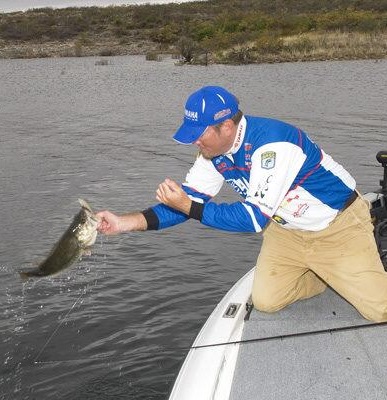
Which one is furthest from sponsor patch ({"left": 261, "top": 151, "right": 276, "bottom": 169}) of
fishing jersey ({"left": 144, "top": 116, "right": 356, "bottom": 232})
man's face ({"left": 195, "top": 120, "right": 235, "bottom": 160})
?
man's face ({"left": 195, "top": 120, "right": 235, "bottom": 160})

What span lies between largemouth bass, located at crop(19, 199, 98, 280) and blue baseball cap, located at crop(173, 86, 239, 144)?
2.86 ft

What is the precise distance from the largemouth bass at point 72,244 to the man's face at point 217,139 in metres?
0.95

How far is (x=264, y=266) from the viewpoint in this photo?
5.15 m

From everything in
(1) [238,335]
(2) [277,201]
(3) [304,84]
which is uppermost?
(2) [277,201]

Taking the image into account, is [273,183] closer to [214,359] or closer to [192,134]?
[192,134]

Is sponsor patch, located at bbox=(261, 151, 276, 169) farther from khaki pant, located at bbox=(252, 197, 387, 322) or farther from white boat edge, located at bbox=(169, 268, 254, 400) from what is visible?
white boat edge, located at bbox=(169, 268, 254, 400)

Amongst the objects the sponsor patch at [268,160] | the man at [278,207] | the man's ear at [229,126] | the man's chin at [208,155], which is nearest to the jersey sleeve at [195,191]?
the man at [278,207]

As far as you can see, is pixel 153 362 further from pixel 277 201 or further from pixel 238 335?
pixel 277 201

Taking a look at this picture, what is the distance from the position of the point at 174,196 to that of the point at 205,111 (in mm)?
632

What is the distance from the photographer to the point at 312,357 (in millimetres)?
4137

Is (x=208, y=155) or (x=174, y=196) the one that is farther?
(x=208, y=155)

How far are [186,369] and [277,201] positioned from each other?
4.29 ft

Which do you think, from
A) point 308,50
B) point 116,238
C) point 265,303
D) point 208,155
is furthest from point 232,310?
point 308,50

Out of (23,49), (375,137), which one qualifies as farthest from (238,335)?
(23,49)
